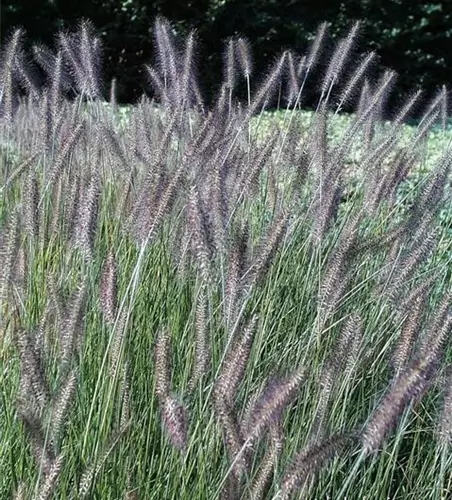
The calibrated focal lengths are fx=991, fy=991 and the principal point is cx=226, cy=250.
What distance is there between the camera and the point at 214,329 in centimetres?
247

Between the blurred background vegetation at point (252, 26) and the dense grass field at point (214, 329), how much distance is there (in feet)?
16.9

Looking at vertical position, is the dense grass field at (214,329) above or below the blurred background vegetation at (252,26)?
above

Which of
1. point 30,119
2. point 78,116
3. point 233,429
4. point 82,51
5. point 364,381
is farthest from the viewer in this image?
point 30,119

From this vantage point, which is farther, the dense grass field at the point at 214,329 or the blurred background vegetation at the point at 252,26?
the blurred background vegetation at the point at 252,26

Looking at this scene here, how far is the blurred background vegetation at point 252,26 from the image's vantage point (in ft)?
27.8

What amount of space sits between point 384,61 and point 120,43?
2472 millimetres

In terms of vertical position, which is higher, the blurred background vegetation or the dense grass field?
the dense grass field

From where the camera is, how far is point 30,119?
14.3ft

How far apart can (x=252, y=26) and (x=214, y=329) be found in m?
6.56

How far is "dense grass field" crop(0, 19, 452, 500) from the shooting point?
1.55m

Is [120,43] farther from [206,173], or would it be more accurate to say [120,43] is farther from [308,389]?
[308,389]

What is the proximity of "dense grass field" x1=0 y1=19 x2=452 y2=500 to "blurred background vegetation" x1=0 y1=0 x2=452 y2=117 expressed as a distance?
5.15 m

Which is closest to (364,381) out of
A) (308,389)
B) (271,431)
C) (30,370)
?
(308,389)

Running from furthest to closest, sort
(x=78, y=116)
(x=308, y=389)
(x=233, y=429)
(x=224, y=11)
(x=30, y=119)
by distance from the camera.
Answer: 1. (x=224, y=11)
2. (x=30, y=119)
3. (x=78, y=116)
4. (x=308, y=389)
5. (x=233, y=429)
